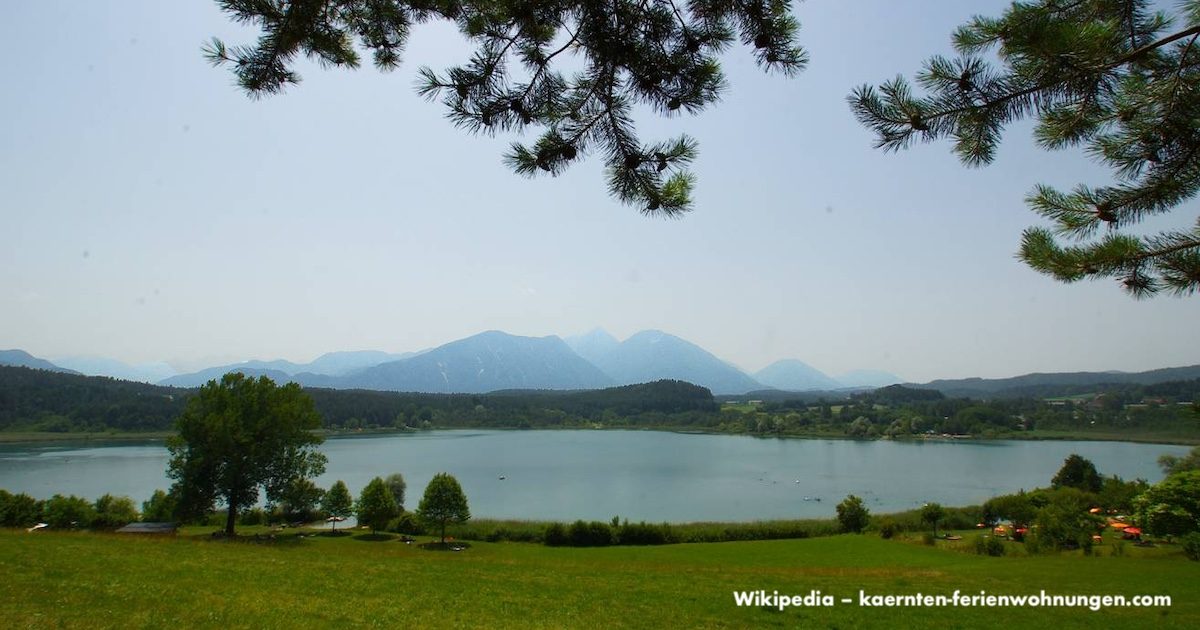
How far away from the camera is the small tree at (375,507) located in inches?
948

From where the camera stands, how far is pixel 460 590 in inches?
303

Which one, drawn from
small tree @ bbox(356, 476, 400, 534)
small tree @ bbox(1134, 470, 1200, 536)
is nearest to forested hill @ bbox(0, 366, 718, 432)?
small tree @ bbox(356, 476, 400, 534)

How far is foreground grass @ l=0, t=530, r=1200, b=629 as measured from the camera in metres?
5.57

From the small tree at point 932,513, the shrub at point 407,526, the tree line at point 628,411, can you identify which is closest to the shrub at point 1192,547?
the small tree at point 932,513

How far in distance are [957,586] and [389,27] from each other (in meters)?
11.9

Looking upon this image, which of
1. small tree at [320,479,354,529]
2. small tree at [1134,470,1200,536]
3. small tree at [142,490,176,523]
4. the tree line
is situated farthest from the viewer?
the tree line

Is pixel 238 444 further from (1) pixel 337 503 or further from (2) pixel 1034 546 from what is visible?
(2) pixel 1034 546

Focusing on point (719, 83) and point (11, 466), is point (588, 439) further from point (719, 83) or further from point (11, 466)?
point (719, 83)

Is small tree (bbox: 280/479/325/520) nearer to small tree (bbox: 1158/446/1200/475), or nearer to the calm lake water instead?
the calm lake water

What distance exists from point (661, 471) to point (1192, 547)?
38.9 meters

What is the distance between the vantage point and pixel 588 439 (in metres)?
89.8

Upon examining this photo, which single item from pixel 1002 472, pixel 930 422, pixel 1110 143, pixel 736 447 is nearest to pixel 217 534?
pixel 1110 143

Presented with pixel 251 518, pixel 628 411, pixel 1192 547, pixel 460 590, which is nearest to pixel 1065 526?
pixel 1192 547

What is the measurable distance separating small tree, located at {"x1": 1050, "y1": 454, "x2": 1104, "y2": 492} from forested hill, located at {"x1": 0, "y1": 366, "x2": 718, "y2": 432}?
67038 mm
